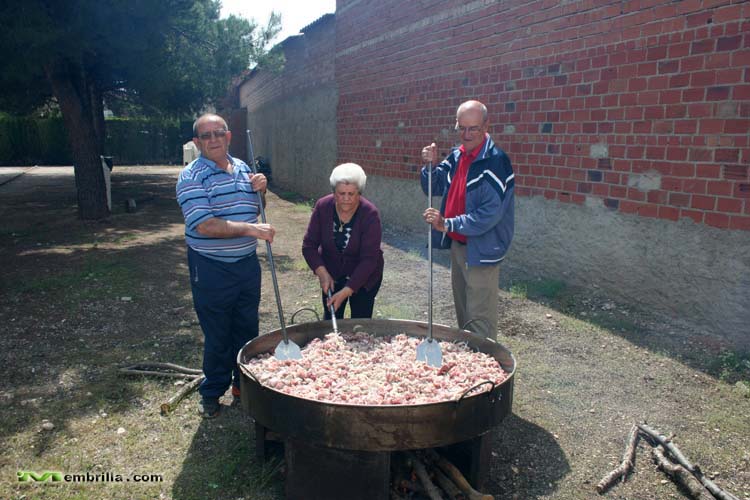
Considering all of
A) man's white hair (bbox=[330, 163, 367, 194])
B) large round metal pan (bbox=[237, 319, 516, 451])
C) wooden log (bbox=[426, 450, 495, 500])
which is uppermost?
man's white hair (bbox=[330, 163, 367, 194])

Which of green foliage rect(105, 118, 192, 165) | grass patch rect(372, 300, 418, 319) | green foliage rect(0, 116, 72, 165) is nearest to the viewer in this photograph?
grass patch rect(372, 300, 418, 319)

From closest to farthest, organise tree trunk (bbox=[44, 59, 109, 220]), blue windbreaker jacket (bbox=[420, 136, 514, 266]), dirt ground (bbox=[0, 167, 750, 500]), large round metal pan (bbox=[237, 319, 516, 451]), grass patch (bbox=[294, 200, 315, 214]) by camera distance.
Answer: large round metal pan (bbox=[237, 319, 516, 451]) < dirt ground (bbox=[0, 167, 750, 500]) < blue windbreaker jacket (bbox=[420, 136, 514, 266]) < tree trunk (bbox=[44, 59, 109, 220]) < grass patch (bbox=[294, 200, 315, 214])

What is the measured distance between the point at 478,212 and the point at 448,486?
1.80 m

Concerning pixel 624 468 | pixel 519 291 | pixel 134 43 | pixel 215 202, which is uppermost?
pixel 134 43

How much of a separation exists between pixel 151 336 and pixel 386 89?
23.2 feet

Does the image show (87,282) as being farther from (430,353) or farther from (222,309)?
(430,353)

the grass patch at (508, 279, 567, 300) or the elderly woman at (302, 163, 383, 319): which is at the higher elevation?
the elderly woman at (302, 163, 383, 319)

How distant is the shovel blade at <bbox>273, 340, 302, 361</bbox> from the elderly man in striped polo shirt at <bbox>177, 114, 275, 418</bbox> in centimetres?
58

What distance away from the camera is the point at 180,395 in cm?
416

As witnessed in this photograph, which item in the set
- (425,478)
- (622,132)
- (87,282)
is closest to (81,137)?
(87,282)

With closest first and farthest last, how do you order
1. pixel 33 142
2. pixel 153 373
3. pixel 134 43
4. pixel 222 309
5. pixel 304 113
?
pixel 222 309
pixel 153 373
pixel 134 43
pixel 304 113
pixel 33 142

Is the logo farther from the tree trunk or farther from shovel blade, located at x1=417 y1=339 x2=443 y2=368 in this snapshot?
the tree trunk

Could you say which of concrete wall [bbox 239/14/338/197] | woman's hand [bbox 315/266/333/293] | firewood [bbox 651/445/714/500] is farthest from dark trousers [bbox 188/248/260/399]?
concrete wall [bbox 239/14/338/197]

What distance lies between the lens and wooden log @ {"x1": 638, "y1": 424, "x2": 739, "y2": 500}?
10.2 feet
